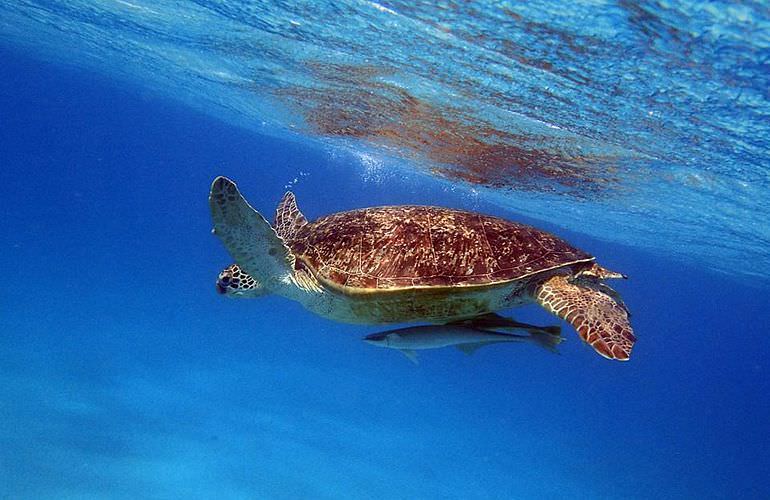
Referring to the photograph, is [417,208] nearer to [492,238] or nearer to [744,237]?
[492,238]

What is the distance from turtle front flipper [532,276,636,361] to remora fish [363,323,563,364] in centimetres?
33

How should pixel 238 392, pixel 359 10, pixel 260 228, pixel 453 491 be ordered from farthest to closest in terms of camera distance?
pixel 238 392 < pixel 453 491 < pixel 359 10 < pixel 260 228

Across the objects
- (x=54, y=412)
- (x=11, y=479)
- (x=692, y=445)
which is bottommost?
(x=692, y=445)

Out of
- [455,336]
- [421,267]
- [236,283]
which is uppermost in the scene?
[421,267]

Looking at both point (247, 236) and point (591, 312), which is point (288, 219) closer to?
point (247, 236)

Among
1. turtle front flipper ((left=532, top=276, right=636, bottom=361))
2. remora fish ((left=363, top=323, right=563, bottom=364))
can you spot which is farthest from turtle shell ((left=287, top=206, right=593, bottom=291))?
remora fish ((left=363, top=323, right=563, bottom=364))

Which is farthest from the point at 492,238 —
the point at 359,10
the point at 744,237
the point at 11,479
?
the point at 744,237

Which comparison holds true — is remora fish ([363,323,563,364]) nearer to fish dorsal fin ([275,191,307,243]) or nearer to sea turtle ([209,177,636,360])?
sea turtle ([209,177,636,360])

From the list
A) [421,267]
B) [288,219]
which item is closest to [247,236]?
[421,267]

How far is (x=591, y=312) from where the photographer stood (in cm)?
490

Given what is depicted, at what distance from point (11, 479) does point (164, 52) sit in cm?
1351

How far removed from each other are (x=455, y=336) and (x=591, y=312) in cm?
150

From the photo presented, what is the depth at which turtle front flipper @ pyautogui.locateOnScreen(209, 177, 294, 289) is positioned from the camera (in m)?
4.61

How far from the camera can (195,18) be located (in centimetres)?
1152
